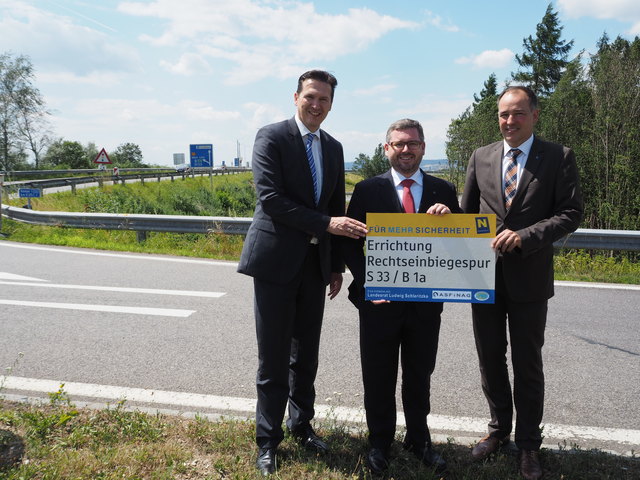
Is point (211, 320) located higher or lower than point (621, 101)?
lower

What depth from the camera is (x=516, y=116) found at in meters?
2.94

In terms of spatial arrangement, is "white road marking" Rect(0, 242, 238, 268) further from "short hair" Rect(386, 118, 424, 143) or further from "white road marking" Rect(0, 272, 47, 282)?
"short hair" Rect(386, 118, 424, 143)

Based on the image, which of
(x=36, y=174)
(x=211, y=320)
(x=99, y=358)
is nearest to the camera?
(x=99, y=358)

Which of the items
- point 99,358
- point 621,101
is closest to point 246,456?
point 99,358

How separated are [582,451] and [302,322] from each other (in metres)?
1.90

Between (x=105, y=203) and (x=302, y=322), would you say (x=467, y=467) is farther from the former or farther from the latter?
(x=105, y=203)

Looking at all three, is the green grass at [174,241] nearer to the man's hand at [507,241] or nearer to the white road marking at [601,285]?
the white road marking at [601,285]

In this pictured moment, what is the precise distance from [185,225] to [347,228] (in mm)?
8295

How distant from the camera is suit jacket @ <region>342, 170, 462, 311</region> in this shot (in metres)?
2.99

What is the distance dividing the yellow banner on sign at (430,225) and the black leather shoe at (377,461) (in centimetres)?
129

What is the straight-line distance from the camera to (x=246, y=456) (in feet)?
9.85

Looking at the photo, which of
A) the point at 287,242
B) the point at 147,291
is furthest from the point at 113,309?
the point at 287,242

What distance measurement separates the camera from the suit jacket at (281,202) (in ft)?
9.68

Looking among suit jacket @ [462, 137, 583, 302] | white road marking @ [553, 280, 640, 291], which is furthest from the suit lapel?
white road marking @ [553, 280, 640, 291]
